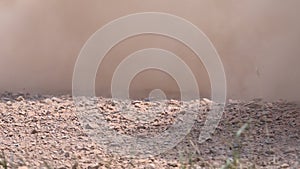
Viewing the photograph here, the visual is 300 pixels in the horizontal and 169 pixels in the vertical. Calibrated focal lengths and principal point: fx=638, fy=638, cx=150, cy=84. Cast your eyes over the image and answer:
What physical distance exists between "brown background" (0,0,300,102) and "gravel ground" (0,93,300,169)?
0.17 m

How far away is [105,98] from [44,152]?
122 cm

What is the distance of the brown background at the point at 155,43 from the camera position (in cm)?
463

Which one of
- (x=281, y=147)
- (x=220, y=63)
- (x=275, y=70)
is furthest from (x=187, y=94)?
(x=281, y=147)

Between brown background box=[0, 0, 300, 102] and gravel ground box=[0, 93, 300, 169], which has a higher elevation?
brown background box=[0, 0, 300, 102]

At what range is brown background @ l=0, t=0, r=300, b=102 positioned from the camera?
463 centimetres

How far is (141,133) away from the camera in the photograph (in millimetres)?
4090

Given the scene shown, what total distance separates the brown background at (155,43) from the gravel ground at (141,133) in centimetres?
17

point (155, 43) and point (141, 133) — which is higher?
point (155, 43)

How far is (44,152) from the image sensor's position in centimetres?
368

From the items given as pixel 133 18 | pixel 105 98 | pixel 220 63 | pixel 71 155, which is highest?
pixel 133 18

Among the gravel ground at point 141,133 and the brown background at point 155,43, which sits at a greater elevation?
the brown background at point 155,43

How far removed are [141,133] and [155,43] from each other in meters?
1.00

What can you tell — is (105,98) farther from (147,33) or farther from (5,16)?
(5,16)

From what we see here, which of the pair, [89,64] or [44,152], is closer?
[44,152]
